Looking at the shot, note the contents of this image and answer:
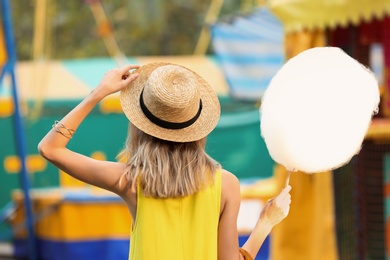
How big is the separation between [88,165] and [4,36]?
5104mm

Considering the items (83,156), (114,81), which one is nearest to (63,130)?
(83,156)

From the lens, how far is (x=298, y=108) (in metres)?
2.81

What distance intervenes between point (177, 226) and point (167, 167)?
7.2 inches

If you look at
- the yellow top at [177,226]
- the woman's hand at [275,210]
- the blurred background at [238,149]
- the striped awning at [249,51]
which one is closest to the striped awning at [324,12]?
the blurred background at [238,149]

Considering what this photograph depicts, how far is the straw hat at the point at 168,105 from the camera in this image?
2.71 m

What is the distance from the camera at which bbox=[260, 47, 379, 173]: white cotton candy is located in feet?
9.17

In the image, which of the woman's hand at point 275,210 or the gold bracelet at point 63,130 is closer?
the gold bracelet at point 63,130

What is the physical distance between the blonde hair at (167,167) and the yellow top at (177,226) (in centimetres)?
3

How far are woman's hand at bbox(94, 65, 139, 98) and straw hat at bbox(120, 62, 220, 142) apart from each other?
0.03 metres

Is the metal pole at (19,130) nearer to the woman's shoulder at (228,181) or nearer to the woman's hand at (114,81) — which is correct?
the woman's hand at (114,81)

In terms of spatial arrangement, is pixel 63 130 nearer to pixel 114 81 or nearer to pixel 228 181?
pixel 114 81

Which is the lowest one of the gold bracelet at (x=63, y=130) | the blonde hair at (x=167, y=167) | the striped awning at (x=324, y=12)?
the striped awning at (x=324, y=12)

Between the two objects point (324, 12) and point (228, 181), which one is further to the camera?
point (324, 12)

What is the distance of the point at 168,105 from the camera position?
107 inches
